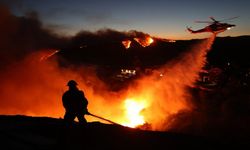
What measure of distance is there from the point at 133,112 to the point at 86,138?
15.5m

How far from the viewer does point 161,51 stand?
236 feet

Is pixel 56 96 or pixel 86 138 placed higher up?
pixel 56 96

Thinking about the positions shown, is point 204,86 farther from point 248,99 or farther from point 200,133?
point 200,133

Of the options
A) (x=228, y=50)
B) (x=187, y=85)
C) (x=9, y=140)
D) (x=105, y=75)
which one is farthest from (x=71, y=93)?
(x=228, y=50)

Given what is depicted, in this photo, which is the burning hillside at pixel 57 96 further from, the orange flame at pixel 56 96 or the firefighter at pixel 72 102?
the firefighter at pixel 72 102

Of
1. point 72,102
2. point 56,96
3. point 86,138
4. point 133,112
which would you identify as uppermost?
point 56,96

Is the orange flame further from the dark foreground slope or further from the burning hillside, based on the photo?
the dark foreground slope

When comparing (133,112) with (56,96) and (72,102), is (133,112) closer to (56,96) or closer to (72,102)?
(56,96)

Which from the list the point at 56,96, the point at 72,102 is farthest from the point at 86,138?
the point at 56,96

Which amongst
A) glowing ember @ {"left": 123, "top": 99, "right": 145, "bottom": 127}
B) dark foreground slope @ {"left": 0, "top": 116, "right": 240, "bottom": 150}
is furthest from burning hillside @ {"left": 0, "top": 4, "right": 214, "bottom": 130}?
dark foreground slope @ {"left": 0, "top": 116, "right": 240, "bottom": 150}

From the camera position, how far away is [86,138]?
393 inches

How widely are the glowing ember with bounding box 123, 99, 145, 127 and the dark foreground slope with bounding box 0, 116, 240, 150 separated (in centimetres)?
1158

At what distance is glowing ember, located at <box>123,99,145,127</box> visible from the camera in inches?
924

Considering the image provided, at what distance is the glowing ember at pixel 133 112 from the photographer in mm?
23461
